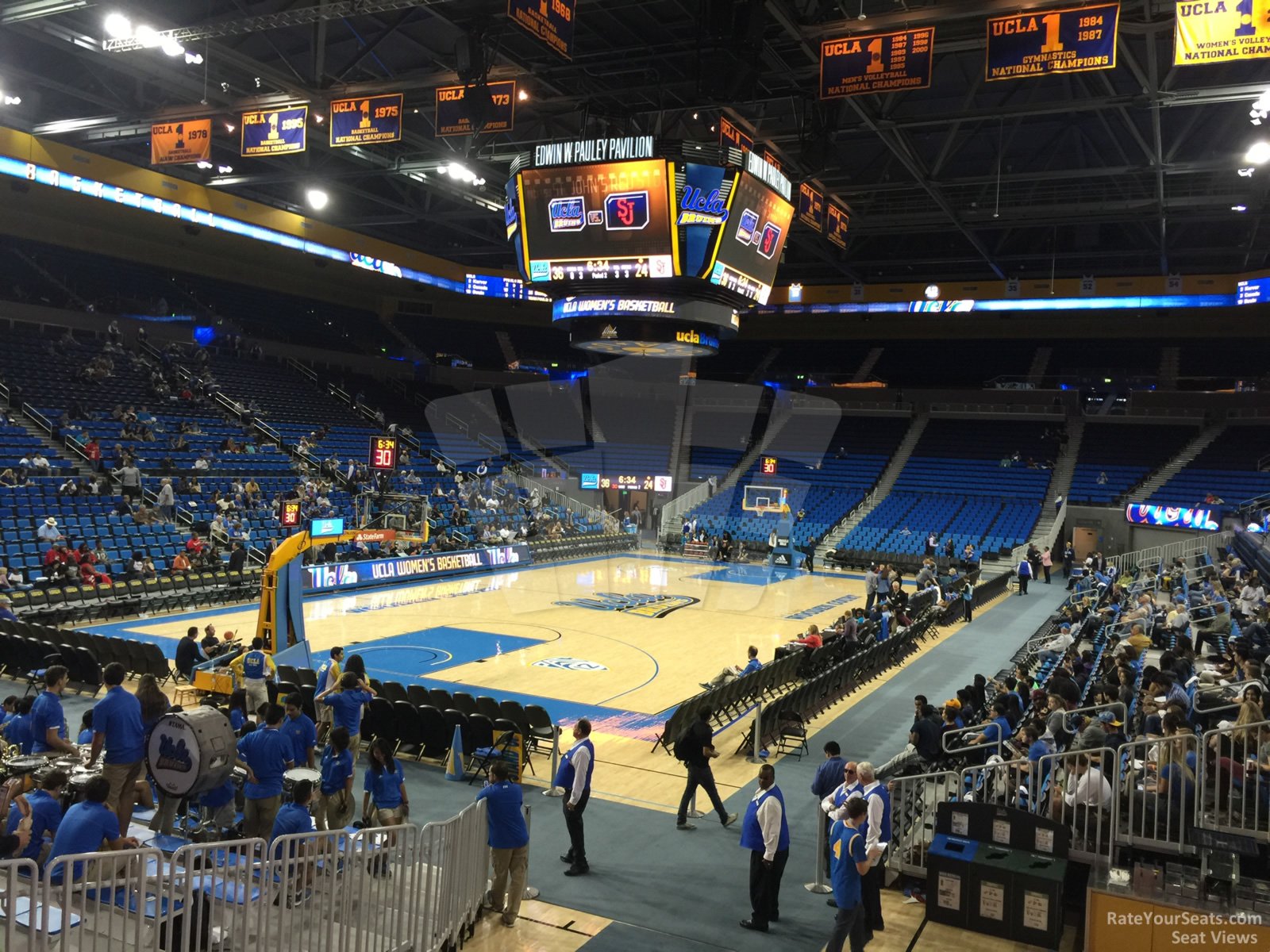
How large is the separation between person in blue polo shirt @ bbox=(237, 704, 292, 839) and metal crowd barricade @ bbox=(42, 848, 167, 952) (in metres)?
1.88

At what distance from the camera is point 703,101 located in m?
17.2

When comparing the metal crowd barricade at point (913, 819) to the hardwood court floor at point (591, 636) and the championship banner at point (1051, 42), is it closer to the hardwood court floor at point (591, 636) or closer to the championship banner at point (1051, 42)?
the hardwood court floor at point (591, 636)

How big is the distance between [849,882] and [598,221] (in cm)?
1276

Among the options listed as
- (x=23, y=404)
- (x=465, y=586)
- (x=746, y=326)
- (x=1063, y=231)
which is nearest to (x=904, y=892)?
(x=465, y=586)

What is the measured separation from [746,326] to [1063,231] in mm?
16967

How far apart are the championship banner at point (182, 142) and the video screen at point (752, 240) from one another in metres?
10.4

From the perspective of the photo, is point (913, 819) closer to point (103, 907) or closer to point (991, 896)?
point (991, 896)

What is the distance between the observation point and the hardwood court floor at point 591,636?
12.9 metres

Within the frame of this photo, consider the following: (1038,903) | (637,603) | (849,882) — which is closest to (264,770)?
(849,882)

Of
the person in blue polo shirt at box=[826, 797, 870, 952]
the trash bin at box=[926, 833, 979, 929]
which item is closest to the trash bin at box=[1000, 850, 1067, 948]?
the trash bin at box=[926, 833, 979, 929]

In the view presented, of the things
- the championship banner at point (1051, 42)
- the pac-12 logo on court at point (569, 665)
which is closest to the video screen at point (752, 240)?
the championship banner at point (1051, 42)

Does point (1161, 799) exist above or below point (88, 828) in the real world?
below

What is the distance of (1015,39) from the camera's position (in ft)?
39.9

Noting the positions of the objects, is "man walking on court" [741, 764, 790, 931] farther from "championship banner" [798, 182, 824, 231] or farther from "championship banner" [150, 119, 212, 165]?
"championship banner" [798, 182, 824, 231]
